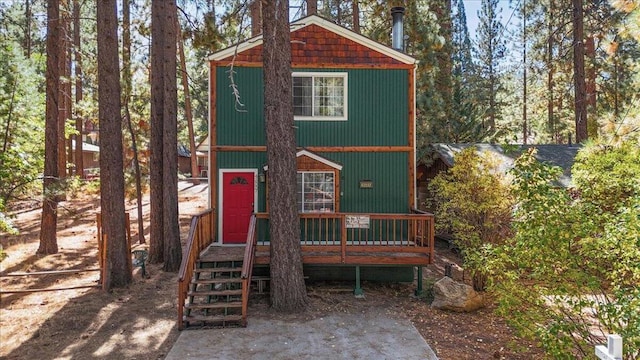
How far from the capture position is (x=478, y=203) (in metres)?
9.41

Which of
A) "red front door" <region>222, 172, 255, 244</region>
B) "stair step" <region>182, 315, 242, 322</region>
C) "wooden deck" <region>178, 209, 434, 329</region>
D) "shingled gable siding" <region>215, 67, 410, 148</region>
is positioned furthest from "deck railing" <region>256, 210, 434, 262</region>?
"stair step" <region>182, 315, 242, 322</region>

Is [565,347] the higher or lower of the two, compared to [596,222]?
lower

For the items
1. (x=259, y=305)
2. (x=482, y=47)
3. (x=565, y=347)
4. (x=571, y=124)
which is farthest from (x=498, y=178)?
(x=482, y=47)

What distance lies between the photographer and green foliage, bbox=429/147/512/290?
9195mm

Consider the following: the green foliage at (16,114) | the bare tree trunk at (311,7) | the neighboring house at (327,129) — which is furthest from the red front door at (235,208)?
the bare tree trunk at (311,7)

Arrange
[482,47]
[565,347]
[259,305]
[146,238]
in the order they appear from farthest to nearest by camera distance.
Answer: [482,47], [146,238], [259,305], [565,347]

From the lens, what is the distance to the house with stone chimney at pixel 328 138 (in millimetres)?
10242

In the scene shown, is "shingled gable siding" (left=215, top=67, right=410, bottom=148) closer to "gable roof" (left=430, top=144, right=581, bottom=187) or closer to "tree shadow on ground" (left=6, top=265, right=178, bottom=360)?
"gable roof" (left=430, top=144, right=581, bottom=187)

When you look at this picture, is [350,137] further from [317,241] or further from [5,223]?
[5,223]

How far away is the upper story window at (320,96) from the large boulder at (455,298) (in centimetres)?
473

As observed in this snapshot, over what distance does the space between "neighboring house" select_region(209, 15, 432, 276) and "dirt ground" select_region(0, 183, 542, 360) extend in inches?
84.2

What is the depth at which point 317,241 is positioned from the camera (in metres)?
10.2

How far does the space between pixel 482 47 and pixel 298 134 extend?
967 inches

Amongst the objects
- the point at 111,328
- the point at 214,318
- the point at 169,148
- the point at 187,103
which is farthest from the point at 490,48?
the point at 111,328
